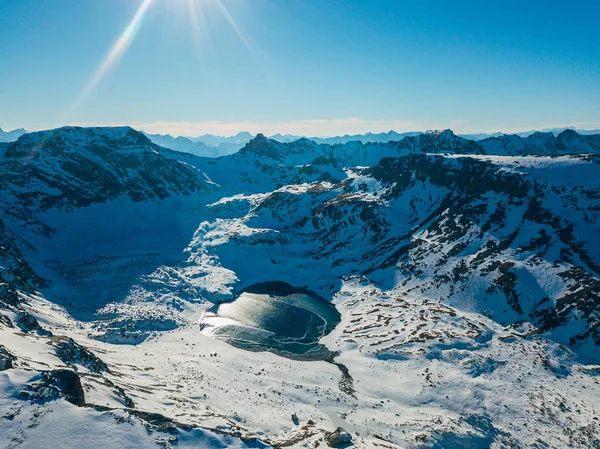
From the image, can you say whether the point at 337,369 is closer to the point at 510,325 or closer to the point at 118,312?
the point at 510,325

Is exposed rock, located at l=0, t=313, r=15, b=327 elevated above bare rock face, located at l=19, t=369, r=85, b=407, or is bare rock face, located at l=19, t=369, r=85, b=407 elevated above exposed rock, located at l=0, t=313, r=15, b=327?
bare rock face, located at l=19, t=369, r=85, b=407

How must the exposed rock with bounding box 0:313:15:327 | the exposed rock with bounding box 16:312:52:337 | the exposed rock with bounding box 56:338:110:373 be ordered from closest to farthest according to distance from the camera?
the exposed rock with bounding box 56:338:110:373 → the exposed rock with bounding box 0:313:15:327 → the exposed rock with bounding box 16:312:52:337

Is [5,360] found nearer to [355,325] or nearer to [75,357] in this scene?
[75,357]

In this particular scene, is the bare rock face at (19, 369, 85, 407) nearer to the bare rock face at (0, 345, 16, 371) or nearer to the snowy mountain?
the snowy mountain

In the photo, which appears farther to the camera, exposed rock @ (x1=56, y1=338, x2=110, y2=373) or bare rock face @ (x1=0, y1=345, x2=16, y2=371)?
exposed rock @ (x1=56, y1=338, x2=110, y2=373)

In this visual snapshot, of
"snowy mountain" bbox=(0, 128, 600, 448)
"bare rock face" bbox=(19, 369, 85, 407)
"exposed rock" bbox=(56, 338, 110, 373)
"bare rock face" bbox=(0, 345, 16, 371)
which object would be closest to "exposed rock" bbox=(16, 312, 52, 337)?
"snowy mountain" bbox=(0, 128, 600, 448)

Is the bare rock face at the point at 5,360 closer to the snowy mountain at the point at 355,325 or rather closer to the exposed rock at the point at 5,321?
the snowy mountain at the point at 355,325
